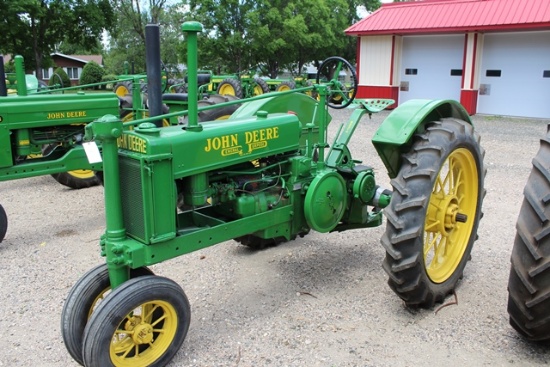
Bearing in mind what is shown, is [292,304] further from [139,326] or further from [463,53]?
[463,53]

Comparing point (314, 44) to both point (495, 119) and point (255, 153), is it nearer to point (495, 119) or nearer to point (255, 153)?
point (495, 119)

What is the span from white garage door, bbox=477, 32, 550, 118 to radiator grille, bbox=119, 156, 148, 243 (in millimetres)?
14917

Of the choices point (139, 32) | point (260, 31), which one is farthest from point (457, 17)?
point (139, 32)

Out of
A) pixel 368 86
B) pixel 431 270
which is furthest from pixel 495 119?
pixel 431 270

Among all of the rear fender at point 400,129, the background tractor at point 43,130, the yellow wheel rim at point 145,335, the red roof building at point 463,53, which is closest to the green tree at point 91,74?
the red roof building at point 463,53

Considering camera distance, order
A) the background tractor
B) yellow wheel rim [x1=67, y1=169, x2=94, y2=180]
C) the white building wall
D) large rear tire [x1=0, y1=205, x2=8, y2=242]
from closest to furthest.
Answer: large rear tire [x1=0, y1=205, x2=8, y2=242]
the background tractor
yellow wheel rim [x1=67, y1=169, x2=94, y2=180]
the white building wall

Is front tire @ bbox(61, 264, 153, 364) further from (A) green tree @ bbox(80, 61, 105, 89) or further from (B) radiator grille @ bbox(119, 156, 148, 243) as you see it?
(A) green tree @ bbox(80, 61, 105, 89)

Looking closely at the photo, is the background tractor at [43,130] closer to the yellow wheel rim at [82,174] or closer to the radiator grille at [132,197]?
the yellow wheel rim at [82,174]

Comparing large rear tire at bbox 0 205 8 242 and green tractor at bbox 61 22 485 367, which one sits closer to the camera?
green tractor at bbox 61 22 485 367

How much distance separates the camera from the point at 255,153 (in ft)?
11.1

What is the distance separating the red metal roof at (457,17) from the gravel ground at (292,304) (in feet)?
35.2

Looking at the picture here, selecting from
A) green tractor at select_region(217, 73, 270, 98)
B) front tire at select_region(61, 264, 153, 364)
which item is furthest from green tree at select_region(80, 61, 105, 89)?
front tire at select_region(61, 264, 153, 364)

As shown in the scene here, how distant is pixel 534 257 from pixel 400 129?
114 centimetres

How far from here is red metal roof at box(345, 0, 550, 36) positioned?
1452 cm
